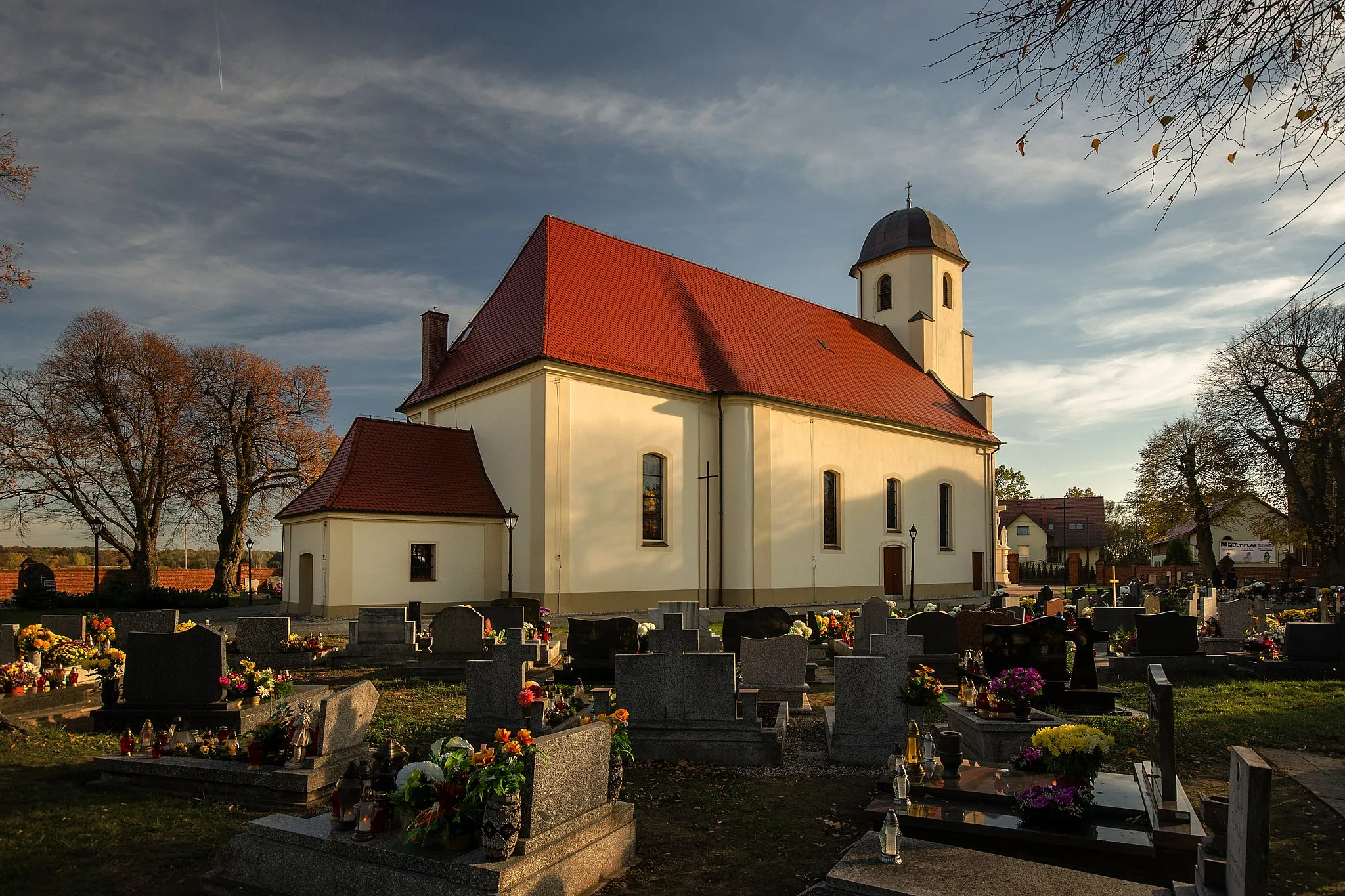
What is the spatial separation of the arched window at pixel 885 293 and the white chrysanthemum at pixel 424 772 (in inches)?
1374

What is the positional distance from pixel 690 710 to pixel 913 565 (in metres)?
23.8

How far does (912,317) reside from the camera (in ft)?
118

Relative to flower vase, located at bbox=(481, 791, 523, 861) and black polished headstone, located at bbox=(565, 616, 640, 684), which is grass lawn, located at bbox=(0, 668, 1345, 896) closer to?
flower vase, located at bbox=(481, 791, 523, 861)

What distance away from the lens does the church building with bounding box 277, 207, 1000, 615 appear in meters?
22.3

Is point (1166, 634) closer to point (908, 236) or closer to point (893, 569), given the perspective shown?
point (893, 569)

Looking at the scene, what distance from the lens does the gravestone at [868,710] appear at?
7891 millimetres

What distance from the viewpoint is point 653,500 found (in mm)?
24562

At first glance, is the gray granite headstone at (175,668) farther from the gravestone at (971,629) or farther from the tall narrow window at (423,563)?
the tall narrow window at (423,563)

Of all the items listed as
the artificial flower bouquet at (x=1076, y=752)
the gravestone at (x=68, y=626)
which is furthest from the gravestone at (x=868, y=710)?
the gravestone at (x=68, y=626)

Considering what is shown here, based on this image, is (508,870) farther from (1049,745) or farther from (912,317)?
(912,317)

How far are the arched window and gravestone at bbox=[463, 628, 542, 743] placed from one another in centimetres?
3138

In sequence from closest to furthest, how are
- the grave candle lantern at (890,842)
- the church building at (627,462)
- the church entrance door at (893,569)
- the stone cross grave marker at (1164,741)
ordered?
the grave candle lantern at (890,842) < the stone cross grave marker at (1164,741) < the church building at (627,462) < the church entrance door at (893,569)

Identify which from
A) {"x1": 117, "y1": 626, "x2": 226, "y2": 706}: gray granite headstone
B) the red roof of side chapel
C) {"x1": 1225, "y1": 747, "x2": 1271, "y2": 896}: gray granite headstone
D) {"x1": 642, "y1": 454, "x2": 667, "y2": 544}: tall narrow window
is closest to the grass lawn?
{"x1": 117, "y1": 626, "x2": 226, "y2": 706}: gray granite headstone

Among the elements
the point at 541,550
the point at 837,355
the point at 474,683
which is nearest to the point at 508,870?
the point at 474,683
